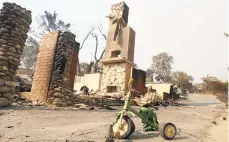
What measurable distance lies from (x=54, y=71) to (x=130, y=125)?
5.46 meters

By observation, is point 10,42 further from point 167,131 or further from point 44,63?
point 167,131

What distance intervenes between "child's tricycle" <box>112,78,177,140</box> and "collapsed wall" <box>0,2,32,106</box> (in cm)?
402

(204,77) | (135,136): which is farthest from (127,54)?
(204,77)

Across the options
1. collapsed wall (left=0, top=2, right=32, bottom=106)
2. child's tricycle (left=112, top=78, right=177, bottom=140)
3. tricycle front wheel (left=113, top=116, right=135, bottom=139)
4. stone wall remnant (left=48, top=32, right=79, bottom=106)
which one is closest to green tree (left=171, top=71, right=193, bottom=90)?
stone wall remnant (left=48, top=32, right=79, bottom=106)

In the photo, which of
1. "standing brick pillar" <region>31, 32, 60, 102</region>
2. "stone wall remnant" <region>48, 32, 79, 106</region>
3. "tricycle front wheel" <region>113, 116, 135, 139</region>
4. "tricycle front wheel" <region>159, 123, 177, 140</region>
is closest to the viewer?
"tricycle front wheel" <region>113, 116, 135, 139</region>

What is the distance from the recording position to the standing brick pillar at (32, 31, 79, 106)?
8.10 m

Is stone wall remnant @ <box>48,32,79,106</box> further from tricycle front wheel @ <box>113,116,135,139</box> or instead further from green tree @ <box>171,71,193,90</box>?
green tree @ <box>171,71,193,90</box>

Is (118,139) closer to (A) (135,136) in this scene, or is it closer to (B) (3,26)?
(A) (135,136)

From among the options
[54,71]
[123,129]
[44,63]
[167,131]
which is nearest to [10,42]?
[54,71]

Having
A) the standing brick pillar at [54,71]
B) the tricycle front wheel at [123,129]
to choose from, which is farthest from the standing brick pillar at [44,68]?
the tricycle front wheel at [123,129]

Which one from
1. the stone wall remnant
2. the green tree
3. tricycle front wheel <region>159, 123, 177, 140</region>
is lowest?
tricycle front wheel <region>159, 123, 177, 140</region>

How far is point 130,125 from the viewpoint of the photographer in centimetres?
371

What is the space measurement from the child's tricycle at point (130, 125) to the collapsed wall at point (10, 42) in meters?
4.02

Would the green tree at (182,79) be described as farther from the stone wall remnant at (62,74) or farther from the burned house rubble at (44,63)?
the stone wall remnant at (62,74)
